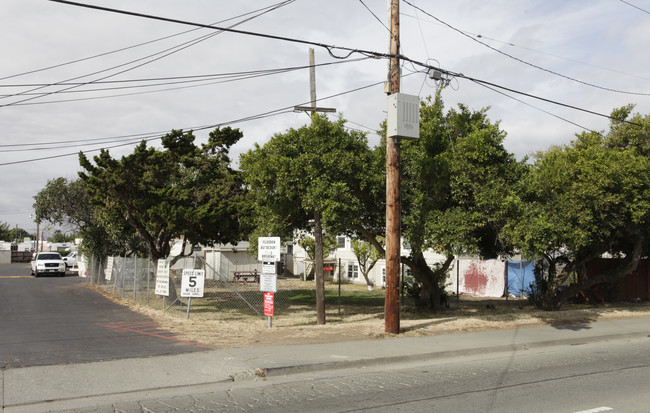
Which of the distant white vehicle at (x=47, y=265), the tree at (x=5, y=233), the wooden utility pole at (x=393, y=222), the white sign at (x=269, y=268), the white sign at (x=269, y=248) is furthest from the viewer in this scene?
the tree at (x=5, y=233)

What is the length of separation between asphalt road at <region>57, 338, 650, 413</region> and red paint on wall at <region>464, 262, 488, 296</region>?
1821 centimetres

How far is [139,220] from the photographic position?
776 inches

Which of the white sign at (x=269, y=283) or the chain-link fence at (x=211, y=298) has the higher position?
Answer: the white sign at (x=269, y=283)

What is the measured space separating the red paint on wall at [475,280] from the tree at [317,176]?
51.5 ft

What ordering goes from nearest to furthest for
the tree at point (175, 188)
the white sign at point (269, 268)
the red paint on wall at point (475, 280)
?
the white sign at point (269, 268), the tree at point (175, 188), the red paint on wall at point (475, 280)

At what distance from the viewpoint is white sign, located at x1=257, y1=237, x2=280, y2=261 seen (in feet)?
45.3

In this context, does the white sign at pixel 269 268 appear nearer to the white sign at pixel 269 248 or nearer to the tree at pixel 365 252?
the white sign at pixel 269 248

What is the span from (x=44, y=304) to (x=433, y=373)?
16.8 m

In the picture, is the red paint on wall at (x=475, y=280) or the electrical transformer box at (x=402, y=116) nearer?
the electrical transformer box at (x=402, y=116)

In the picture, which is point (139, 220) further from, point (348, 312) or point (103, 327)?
point (348, 312)

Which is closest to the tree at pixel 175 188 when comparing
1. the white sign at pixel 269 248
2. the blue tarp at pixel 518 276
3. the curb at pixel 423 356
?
the white sign at pixel 269 248

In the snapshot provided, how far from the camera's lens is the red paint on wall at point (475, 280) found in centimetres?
2850

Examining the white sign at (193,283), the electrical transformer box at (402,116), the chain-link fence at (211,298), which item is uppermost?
the electrical transformer box at (402,116)

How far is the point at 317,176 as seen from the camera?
14047 millimetres
